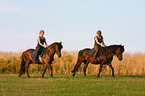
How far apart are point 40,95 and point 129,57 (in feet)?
55.0

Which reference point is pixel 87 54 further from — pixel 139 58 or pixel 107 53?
pixel 139 58

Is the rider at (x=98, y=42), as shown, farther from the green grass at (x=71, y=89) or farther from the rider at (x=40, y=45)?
the green grass at (x=71, y=89)

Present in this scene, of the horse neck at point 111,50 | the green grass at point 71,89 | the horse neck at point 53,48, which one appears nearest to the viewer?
the green grass at point 71,89

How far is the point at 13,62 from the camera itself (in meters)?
23.5

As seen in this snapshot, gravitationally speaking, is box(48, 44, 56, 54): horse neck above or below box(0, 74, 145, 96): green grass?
above

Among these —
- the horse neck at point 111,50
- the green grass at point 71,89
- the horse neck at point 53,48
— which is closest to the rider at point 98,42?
the horse neck at point 111,50

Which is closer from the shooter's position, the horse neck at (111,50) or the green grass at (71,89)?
the green grass at (71,89)

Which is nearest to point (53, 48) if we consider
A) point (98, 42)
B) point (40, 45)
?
point (40, 45)

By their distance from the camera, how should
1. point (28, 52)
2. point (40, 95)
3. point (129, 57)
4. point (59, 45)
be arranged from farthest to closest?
point (129, 57)
point (28, 52)
point (59, 45)
point (40, 95)

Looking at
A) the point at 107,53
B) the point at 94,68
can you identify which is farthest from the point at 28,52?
the point at 94,68

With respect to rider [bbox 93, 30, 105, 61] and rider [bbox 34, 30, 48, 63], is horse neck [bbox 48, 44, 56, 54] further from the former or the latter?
rider [bbox 93, 30, 105, 61]

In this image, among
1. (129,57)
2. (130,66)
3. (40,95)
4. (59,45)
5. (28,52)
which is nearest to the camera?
(40,95)

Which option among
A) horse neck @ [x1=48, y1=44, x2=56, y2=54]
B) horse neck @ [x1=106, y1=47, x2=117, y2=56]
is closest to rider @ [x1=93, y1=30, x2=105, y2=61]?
horse neck @ [x1=106, y1=47, x2=117, y2=56]

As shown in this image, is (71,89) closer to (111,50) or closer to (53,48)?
(53,48)
